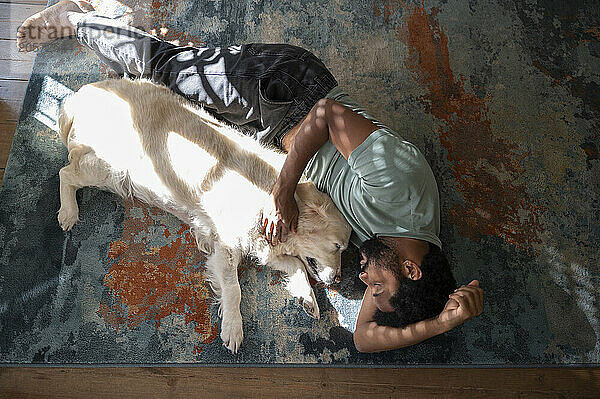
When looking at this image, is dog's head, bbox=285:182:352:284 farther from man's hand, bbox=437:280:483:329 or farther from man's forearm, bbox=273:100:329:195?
man's hand, bbox=437:280:483:329

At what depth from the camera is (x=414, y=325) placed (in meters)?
1.67

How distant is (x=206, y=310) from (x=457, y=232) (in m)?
1.12

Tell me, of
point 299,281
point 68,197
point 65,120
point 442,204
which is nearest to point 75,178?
point 68,197

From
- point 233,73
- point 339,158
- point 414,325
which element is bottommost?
point 414,325

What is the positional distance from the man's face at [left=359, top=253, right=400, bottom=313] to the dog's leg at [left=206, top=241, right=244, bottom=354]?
0.53m

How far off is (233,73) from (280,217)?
0.66 meters

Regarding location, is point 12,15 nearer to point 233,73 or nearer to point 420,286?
point 233,73

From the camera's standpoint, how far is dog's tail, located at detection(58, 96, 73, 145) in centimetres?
200

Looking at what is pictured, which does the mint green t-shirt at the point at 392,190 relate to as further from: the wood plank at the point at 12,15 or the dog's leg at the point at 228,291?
the wood plank at the point at 12,15

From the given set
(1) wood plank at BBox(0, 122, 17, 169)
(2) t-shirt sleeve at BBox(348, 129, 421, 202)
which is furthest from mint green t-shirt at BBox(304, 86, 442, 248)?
(1) wood plank at BBox(0, 122, 17, 169)

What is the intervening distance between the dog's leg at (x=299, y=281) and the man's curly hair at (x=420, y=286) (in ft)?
1.18

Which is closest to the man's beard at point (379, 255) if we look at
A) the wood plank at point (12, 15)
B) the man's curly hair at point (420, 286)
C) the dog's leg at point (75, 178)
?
the man's curly hair at point (420, 286)

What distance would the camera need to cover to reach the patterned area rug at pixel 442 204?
1.88 m

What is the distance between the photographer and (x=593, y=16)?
256 cm
